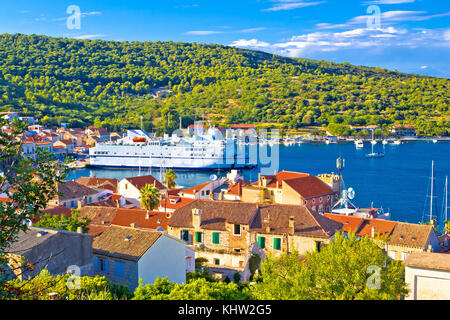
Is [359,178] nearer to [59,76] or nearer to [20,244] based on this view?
[20,244]

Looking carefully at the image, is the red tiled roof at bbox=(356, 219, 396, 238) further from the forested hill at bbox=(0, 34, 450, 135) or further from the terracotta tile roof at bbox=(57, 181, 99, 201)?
the forested hill at bbox=(0, 34, 450, 135)

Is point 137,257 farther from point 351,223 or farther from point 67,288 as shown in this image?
point 351,223

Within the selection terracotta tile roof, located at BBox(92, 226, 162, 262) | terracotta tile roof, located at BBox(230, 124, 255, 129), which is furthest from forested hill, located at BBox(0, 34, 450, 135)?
terracotta tile roof, located at BBox(92, 226, 162, 262)

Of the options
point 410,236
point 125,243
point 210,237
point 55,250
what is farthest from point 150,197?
point 55,250

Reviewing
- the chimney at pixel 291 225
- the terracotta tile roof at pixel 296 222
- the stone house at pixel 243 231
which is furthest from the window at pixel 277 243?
the chimney at pixel 291 225

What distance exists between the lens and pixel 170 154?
78500 mm

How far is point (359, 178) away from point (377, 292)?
57056 millimetres

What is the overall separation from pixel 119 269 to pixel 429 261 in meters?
9.04

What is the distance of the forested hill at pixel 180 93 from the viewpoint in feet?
438

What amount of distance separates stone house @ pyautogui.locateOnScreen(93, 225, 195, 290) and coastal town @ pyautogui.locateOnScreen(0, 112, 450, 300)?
32mm

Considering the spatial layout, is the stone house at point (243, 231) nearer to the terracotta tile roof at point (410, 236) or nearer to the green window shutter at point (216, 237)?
the green window shutter at point (216, 237)

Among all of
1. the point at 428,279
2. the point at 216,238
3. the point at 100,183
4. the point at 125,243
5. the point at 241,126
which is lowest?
the point at 100,183

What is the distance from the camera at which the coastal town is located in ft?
39.0
